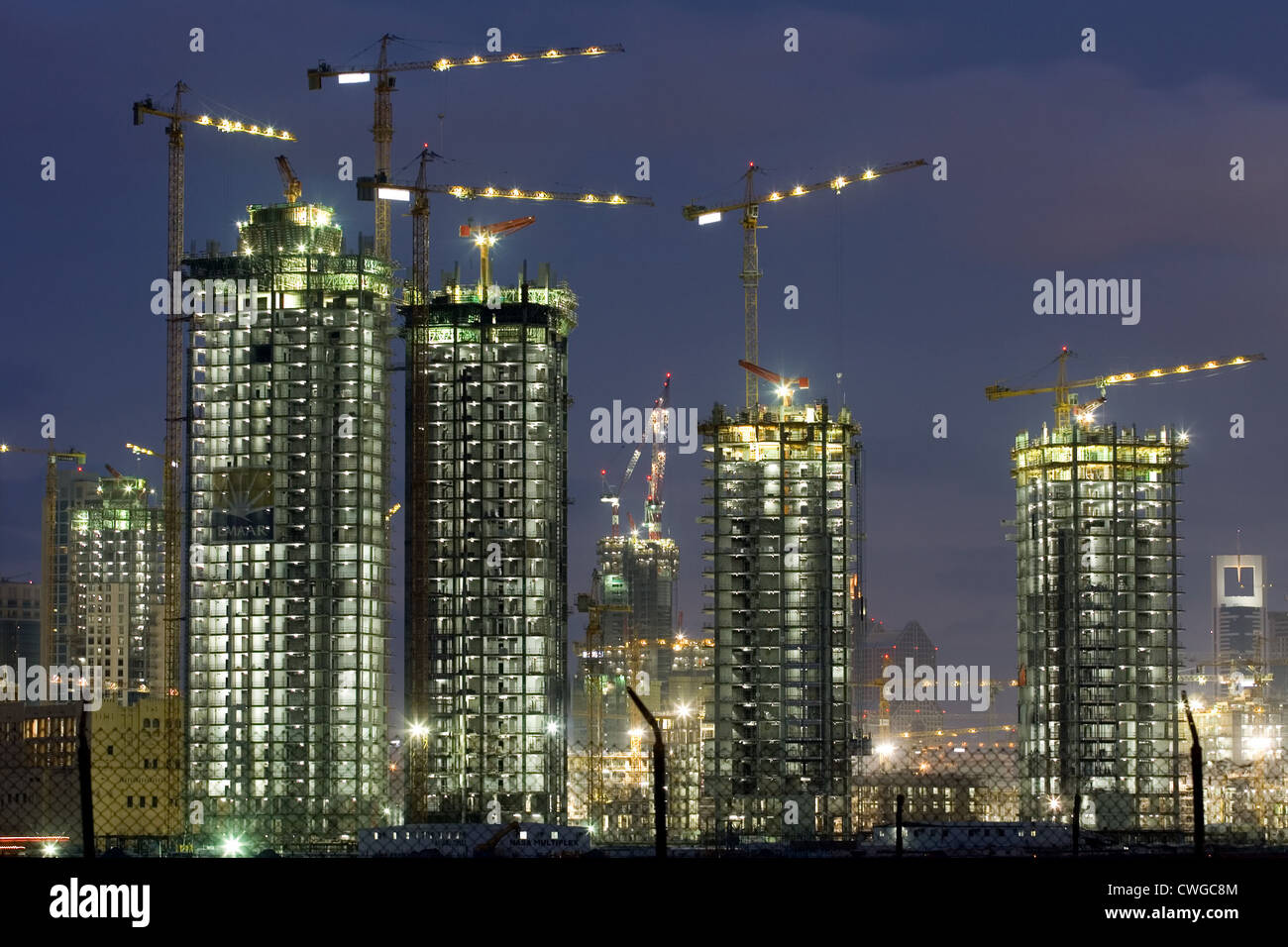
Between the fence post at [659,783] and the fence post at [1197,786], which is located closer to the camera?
the fence post at [659,783]

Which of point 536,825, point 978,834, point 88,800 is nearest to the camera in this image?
point 88,800

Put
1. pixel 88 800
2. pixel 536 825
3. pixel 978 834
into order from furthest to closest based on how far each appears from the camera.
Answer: pixel 536 825 → pixel 978 834 → pixel 88 800

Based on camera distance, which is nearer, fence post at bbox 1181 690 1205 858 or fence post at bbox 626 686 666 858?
fence post at bbox 626 686 666 858

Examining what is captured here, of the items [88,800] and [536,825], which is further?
[536,825]

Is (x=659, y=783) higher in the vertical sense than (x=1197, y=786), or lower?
higher

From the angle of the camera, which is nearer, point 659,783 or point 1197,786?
point 659,783
